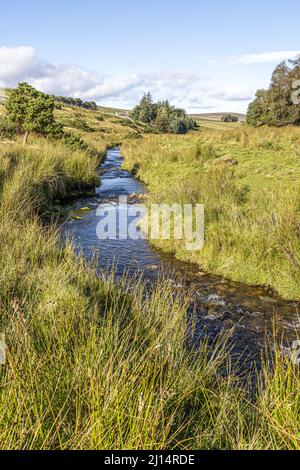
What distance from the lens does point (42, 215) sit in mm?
10930

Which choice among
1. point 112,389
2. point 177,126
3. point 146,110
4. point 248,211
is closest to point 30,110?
point 248,211

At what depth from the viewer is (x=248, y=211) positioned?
934 centimetres

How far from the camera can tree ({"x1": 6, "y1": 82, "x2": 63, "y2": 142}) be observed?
21.0 meters

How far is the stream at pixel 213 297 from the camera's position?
5527 millimetres

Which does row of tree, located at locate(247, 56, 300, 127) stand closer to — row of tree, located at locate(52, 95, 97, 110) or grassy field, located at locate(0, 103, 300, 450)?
grassy field, located at locate(0, 103, 300, 450)

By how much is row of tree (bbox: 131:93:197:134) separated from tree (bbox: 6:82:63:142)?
51.6 m

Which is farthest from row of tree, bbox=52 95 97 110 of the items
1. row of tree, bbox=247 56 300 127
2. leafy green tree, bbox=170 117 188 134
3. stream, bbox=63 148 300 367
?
stream, bbox=63 148 300 367

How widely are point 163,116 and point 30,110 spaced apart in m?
60.8

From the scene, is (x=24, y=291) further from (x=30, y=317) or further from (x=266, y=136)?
(x=266, y=136)

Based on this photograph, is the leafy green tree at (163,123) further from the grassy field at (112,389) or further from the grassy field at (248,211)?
the grassy field at (112,389)

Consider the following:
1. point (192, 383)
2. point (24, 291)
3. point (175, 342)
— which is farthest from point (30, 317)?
point (192, 383)

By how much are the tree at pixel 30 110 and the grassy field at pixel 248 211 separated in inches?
317

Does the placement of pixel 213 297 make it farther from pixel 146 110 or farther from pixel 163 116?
pixel 146 110

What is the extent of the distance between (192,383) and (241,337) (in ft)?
8.86
